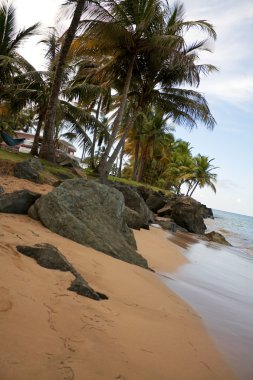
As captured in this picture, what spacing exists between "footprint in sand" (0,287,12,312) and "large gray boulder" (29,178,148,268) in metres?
2.31

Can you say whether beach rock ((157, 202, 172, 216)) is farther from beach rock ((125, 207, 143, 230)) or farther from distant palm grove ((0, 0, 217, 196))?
beach rock ((125, 207, 143, 230))

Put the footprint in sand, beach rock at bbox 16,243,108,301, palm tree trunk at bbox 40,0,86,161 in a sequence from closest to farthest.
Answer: the footprint in sand < beach rock at bbox 16,243,108,301 < palm tree trunk at bbox 40,0,86,161

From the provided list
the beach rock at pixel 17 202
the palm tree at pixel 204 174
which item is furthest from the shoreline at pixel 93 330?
the palm tree at pixel 204 174

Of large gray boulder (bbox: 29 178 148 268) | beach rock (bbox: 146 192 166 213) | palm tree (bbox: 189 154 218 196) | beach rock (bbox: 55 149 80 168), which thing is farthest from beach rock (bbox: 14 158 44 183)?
palm tree (bbox: 189 154 218 196)

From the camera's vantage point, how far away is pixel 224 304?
4.48 m

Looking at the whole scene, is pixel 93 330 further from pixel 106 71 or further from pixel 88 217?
pixel 106 71

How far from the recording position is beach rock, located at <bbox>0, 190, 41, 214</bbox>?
5.07m

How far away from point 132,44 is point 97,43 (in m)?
1.55

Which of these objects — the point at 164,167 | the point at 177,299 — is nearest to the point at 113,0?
the point at 177,299

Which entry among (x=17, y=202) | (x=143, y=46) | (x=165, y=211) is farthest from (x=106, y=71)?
(x=17, y=202)

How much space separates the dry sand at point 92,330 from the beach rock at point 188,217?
1238 centimetres

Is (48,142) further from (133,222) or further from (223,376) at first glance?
(223,376)

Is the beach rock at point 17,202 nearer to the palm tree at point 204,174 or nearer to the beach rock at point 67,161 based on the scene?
the beach rock at point 67,161

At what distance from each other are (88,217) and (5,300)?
2903mm
